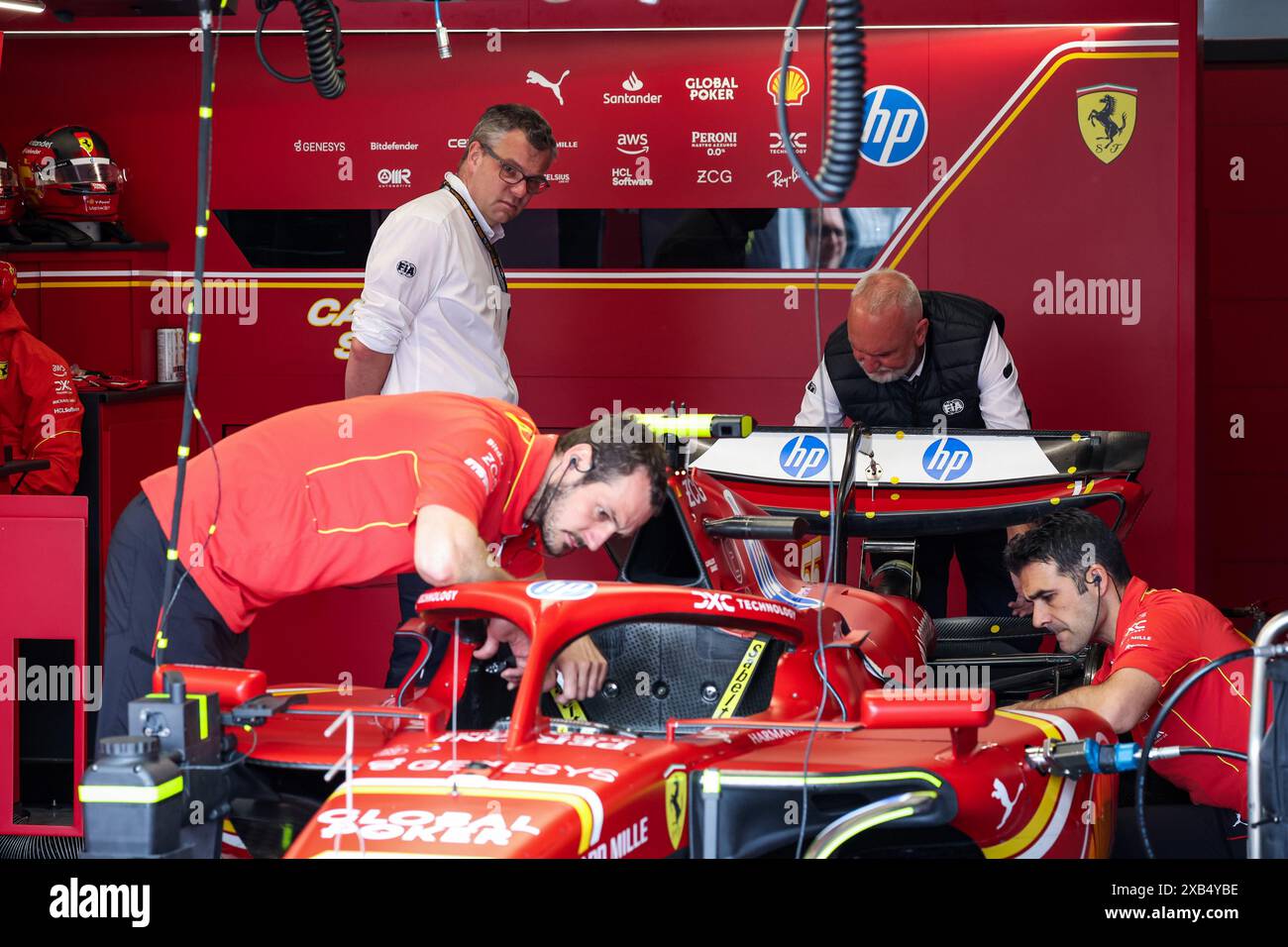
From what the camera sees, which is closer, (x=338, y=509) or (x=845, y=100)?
(x=845, y=100)

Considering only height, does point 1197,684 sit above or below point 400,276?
below

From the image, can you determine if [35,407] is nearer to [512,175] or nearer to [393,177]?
[393,177]

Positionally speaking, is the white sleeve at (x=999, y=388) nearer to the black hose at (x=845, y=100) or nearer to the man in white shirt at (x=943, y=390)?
the man in white shirt at (x=943, y=390)

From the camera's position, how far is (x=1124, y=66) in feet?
20.8

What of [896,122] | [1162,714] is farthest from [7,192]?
[1162,714]

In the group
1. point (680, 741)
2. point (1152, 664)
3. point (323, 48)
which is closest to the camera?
point (680, 741)

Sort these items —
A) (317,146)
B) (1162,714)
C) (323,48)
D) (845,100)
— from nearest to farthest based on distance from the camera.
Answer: (845,100) < (1162,714) < (323,48) < (317,146)

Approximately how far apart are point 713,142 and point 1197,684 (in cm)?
362

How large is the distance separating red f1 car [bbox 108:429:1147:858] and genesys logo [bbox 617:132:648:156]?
2757 mm

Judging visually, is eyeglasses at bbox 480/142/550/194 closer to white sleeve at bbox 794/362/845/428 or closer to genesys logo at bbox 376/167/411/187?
white sleeve at bbox 794/362/845/428

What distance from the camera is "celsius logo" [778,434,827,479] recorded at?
16.1ft

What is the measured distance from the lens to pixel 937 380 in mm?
5312

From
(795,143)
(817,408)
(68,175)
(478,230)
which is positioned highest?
(795,143)

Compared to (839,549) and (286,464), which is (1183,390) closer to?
(839,549)
